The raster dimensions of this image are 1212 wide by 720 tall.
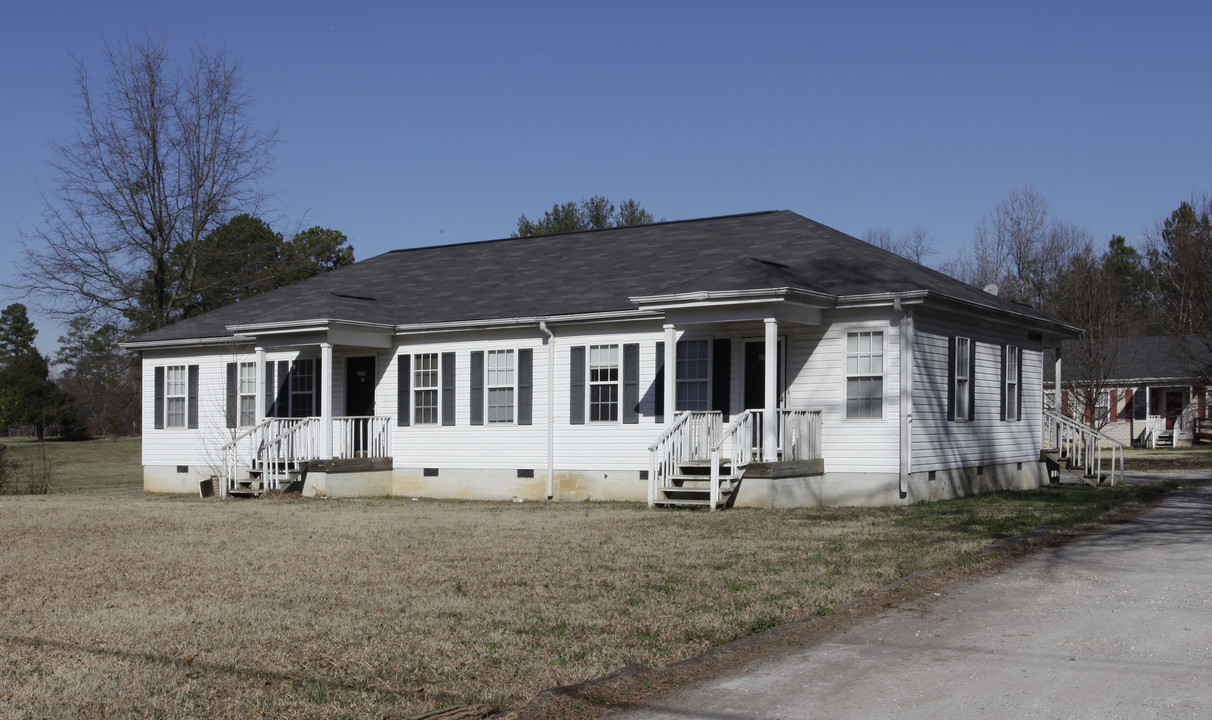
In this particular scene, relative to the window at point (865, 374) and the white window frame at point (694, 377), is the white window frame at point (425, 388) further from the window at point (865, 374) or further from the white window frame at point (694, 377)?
the window at point (865, 374)

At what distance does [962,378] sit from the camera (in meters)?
19.7

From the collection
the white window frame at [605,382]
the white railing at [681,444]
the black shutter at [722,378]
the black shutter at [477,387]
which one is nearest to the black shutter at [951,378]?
the black shutter at [722,378]

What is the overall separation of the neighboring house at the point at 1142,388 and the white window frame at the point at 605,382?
913 inches

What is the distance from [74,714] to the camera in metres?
5.86

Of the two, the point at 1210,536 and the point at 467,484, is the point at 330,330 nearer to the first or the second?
the point at 467,484

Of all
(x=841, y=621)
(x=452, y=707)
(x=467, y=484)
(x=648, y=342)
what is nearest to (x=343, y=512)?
(x=467, y=484)

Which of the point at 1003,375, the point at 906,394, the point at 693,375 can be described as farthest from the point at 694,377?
the point at 1003,375

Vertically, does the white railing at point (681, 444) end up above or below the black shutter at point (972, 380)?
below

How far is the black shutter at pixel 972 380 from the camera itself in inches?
785

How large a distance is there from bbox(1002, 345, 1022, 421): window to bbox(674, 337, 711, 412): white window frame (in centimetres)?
606

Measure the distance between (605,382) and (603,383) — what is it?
0.04 m

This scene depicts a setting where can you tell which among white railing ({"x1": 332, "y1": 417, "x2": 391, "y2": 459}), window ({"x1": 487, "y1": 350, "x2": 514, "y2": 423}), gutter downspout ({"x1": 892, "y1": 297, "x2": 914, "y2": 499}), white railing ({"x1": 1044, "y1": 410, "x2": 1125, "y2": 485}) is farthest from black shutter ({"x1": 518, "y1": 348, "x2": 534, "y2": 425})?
white railing ({"x1": 1044, "y1": 410, "x2": 1125, "y2": 485})

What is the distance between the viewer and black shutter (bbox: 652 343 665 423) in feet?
64.6

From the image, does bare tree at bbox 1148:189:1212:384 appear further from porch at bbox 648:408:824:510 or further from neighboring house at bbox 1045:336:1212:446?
porch at bbox 648:408:824:510
